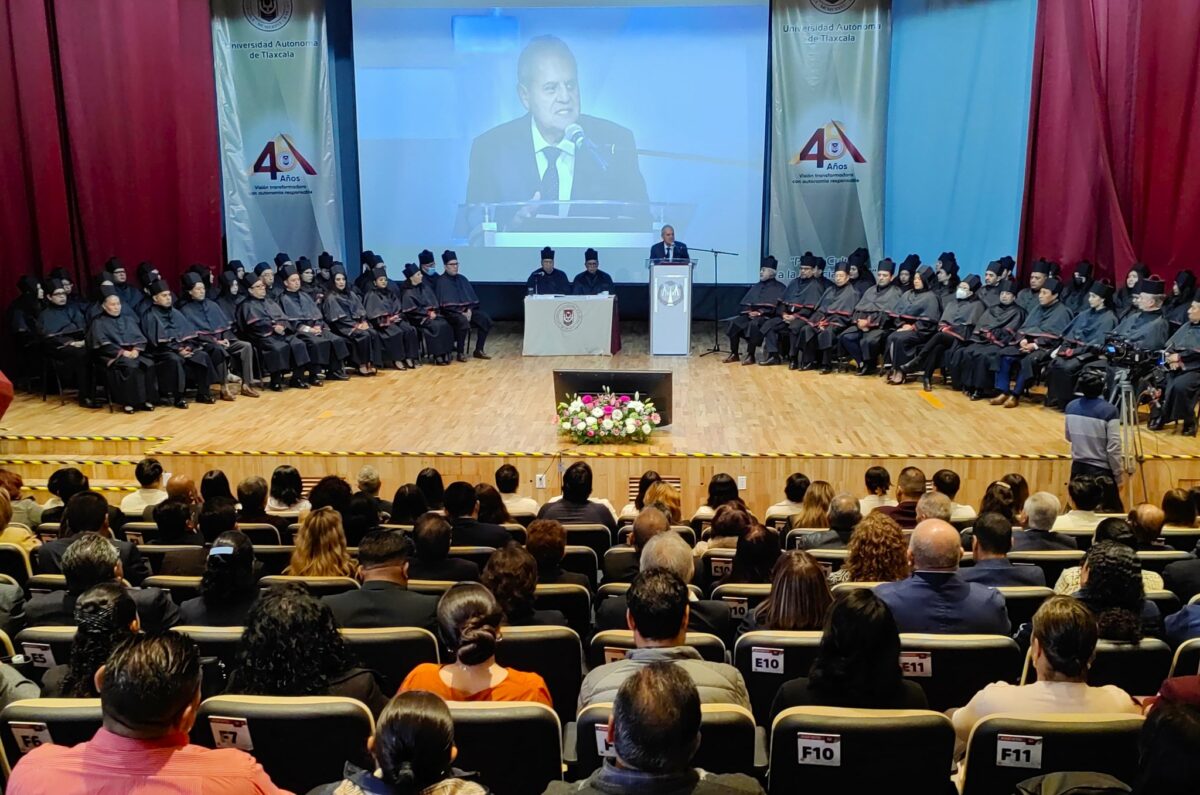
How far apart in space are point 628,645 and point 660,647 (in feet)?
1.49

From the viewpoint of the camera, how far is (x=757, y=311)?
13031 mm

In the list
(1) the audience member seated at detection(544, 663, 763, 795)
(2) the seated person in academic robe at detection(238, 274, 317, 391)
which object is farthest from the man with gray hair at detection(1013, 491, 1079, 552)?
(2) the seated person in academic robe at detection(238, 274, 317, 391)

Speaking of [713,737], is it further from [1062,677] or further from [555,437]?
[555,437]

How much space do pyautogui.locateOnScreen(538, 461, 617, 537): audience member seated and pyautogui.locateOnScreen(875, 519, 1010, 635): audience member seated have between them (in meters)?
2.16

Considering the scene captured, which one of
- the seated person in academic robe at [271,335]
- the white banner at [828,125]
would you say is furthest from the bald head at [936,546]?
Answer: the white banner at [828,125]

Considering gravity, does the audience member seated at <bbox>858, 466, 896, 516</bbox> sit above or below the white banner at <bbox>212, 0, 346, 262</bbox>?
below

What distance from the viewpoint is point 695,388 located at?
11.0 m

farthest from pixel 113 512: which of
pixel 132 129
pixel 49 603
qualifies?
pixel 132 129

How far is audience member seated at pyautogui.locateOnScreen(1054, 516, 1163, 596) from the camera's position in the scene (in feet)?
13.4

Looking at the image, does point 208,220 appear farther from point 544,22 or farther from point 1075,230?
point 1075,230

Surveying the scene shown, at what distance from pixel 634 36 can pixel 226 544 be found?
11.6 meters

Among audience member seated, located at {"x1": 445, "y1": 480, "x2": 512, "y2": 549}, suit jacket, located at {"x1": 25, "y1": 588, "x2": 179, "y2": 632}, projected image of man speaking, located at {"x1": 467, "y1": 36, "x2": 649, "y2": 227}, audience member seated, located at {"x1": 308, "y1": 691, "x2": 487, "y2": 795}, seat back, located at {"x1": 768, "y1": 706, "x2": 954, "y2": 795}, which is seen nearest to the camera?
audience member seated, located at {"x1": 308, "y1": 691, "x2": 487, "y2": 795}

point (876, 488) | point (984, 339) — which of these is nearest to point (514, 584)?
point (876, 488)

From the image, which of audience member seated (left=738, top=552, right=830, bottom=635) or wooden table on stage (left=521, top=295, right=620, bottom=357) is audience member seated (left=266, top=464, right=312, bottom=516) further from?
wooden table on stage (left=521, top=295, right=620, bottom=357)
